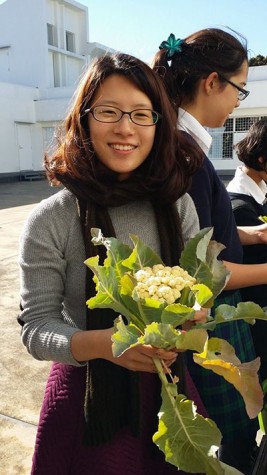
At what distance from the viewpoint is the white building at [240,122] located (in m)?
15.4

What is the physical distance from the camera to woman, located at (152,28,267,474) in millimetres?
1271

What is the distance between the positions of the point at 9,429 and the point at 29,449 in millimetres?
182

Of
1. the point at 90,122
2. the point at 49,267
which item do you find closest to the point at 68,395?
the point at 49,267

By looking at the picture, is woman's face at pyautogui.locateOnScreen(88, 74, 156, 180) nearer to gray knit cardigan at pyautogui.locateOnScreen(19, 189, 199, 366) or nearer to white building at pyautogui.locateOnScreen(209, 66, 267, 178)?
gray knit cardigan at pyautogui.locateOnScreen(19, 189, 199, 366)

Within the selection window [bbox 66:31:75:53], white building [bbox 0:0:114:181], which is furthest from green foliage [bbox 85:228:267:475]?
window [bbox 66:31:75:53]

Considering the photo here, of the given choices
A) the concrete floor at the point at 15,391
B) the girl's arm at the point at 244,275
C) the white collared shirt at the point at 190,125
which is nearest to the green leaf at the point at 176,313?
the girl's arm at the point at 244,275

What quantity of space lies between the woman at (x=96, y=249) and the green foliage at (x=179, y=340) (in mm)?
204

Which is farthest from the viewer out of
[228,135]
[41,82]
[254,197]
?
[41,82]

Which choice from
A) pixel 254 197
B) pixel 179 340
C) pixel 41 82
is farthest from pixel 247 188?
pixel 41 82

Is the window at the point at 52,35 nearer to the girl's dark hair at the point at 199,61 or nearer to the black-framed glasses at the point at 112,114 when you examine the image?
the girl's dark hair at the point at 199,61

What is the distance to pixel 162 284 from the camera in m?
0.69

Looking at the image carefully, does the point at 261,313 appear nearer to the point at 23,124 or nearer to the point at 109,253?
the point at 109,253

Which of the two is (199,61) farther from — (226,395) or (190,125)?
(226,395)

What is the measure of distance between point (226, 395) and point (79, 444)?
1.85ft
